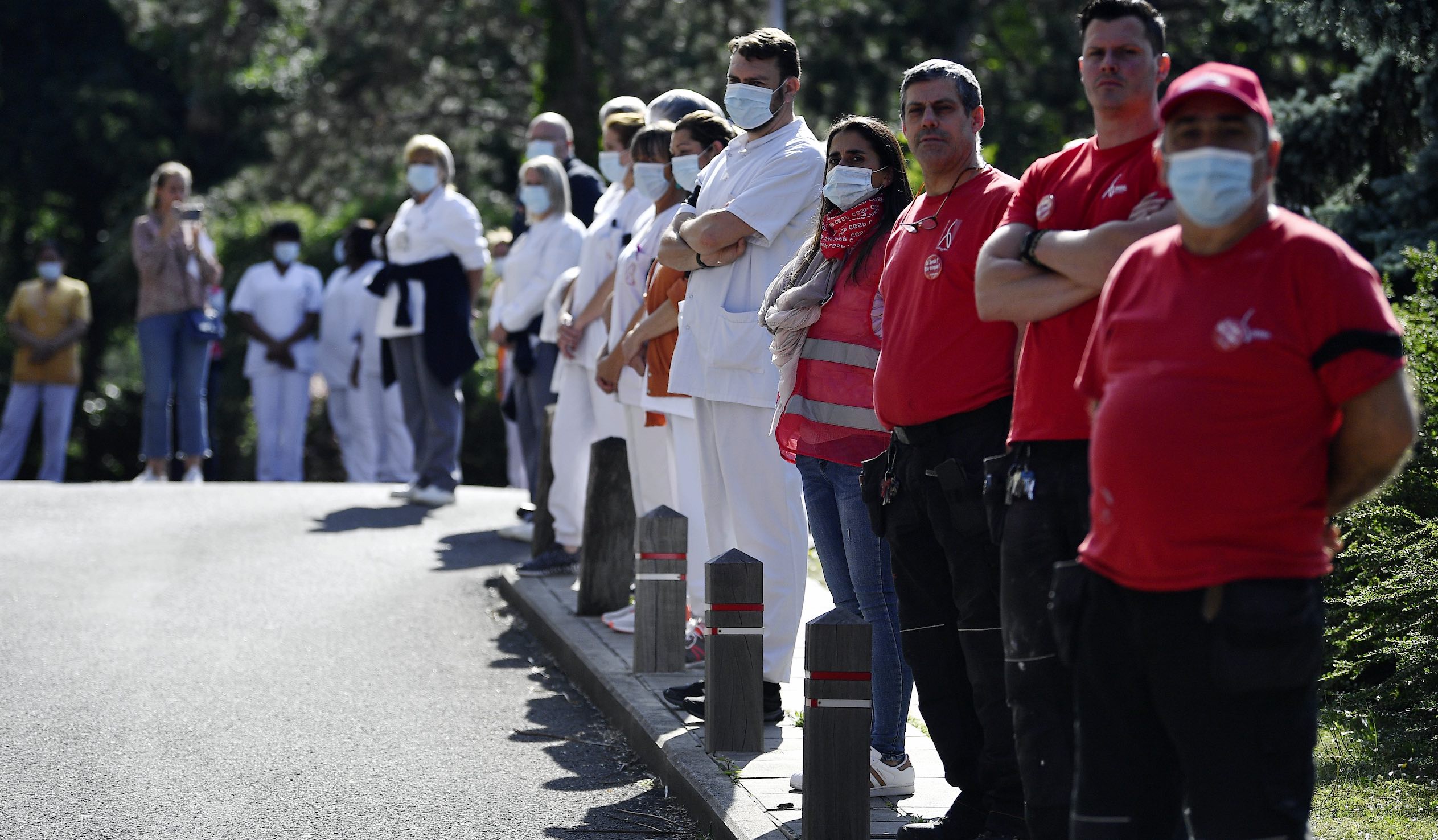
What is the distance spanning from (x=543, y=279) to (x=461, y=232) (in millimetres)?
1811

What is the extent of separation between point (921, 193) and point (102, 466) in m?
22.1

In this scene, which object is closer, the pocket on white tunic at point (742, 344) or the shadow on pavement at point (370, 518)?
the pocket on white tunic at point (742, 344)

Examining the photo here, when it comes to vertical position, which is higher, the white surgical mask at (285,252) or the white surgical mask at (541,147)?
the white surgical mask at (541,147)

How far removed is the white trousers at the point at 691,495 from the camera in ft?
25.3

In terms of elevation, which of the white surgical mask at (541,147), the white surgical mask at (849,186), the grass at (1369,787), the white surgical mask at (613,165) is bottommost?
the grass at (1369,787)

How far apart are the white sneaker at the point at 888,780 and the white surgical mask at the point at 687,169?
282cm

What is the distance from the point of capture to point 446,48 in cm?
3105

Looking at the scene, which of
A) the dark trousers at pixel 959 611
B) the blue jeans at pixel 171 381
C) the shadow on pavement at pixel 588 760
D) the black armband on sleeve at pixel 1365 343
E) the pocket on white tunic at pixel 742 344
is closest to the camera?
the black armband on sleeve at pixel 1365 343

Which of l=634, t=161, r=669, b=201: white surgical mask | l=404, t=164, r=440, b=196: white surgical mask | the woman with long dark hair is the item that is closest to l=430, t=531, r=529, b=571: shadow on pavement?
l=404, t=164, r=440, b=196: white surgical mask

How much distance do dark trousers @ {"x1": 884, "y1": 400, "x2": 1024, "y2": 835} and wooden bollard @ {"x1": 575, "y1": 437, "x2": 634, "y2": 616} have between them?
3.96 metres

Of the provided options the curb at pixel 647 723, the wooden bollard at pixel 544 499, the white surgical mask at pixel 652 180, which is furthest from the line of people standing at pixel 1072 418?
the wooden bollard at pixel 544 499

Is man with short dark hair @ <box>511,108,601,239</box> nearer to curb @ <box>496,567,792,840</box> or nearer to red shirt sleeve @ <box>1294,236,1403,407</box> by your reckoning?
curb @ <box>496,567,792,840</box>

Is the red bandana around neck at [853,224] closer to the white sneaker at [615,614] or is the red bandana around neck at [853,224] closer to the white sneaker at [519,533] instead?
the white sneaker at [615,614]

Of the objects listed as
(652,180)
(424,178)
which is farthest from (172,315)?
(652,180)
